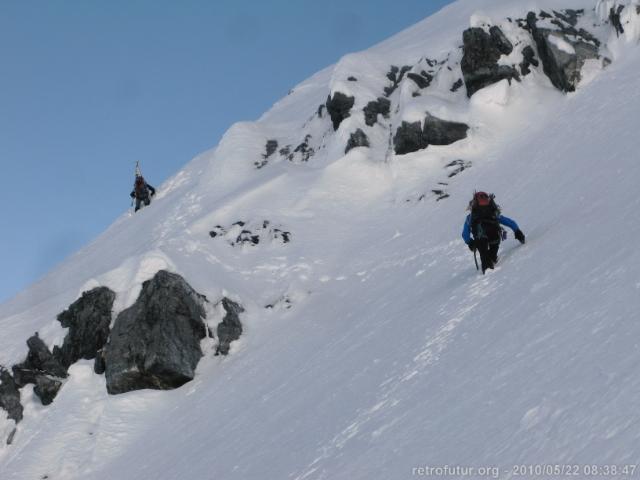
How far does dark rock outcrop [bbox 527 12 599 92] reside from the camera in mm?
24344

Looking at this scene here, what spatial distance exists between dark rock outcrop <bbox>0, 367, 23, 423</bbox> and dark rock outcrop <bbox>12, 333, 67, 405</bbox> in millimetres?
162

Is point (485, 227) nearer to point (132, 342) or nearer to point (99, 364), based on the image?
point (132, 342)

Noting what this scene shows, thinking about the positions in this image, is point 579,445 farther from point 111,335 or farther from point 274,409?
point 111,335

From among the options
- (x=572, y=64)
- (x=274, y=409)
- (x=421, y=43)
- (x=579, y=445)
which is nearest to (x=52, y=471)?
(x=274, y=409)

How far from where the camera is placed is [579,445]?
566cm

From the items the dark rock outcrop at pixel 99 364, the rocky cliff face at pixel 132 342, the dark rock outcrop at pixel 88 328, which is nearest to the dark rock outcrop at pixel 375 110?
the rocky cliff face at pixel 132 342

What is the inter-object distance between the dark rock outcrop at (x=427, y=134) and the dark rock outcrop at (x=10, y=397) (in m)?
13.9

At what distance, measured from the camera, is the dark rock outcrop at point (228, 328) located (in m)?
18.5

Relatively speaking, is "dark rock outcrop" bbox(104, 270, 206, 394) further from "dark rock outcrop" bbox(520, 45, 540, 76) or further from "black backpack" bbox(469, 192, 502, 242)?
"dark rock outcrop" bbox(520, 45, 540, 76)

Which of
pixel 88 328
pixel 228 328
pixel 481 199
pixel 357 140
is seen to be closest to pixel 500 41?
pixel 357 140

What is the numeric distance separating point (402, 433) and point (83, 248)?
88.0 feet

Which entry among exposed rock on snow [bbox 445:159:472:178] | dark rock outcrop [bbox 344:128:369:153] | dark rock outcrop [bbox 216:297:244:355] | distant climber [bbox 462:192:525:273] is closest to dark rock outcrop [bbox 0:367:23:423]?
dark rock outcrop [bbox 216:297:244:355]

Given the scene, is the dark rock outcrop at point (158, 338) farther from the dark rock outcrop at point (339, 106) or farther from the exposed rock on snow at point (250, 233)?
the dark rock outcrop at point (339, 106)

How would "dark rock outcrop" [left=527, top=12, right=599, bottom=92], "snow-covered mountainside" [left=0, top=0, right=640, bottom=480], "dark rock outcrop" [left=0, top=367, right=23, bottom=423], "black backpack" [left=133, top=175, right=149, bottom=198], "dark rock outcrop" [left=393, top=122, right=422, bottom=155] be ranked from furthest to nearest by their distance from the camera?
"black backpack" [left=133, top=175, right=149, bottom=198] → "dark rock outcrop" [left=393, top=122, right=422, bottom=155] → "dark rock outcrop" [left=527, top=12, right=599, bottom=92] → "dark rock outcrop" [left=0, top=367, right=23, bottom=423] → "snow-covered mountainside" [left=0, top=0, right=640, bottom=480]
